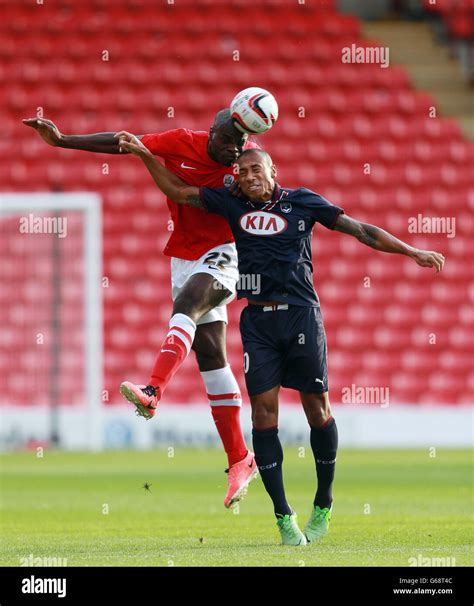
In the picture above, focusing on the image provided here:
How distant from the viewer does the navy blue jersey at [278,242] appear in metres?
7.29

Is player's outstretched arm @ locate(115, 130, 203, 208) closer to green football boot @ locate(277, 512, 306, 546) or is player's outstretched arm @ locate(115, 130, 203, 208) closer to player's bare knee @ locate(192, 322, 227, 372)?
player's bare knee @ locate(192, 322, 227, 372)

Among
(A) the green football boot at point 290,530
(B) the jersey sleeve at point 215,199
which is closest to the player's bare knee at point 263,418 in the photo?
(A) the green football boot at point 290,530

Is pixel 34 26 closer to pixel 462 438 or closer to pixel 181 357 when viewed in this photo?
pixel 462 438

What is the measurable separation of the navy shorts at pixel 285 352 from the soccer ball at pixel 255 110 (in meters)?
1.05

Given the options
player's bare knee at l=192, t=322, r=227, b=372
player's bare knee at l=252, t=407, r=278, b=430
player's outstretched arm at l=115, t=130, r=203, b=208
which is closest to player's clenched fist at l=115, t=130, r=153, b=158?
player's outstretched arm at l=115, t=130, r=203, b=208

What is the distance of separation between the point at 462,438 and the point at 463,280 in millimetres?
2848

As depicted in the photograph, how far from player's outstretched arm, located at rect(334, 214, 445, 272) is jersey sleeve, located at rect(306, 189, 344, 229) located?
0.09ft

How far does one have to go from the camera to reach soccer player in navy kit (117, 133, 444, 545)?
7.25 m

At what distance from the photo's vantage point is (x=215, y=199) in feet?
24.7

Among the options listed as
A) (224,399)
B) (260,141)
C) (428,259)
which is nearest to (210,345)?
(224,399)

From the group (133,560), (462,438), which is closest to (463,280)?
(462,438)

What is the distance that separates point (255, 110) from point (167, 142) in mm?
885

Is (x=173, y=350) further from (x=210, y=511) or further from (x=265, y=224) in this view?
(x=210, y=511)
